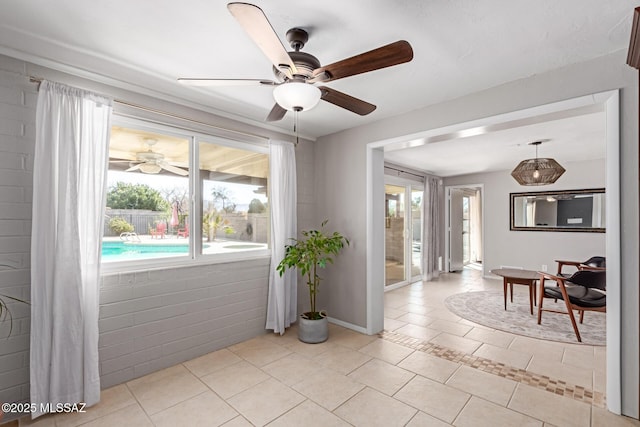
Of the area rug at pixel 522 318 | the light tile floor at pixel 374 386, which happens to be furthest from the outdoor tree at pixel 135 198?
the area rug at pixel 522 318

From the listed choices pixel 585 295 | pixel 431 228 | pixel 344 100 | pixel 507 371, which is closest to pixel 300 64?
pixel 344 100

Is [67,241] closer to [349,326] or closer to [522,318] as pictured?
[349,326]

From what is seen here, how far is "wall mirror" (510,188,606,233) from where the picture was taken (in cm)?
545

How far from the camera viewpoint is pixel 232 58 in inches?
83.1

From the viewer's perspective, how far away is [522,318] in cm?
395

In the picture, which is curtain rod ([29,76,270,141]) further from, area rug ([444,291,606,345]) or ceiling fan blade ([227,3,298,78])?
area rug ([444,291,606,345])

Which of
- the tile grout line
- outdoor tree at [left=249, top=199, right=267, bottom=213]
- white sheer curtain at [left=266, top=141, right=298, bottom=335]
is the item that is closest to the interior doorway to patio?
the tile grout line

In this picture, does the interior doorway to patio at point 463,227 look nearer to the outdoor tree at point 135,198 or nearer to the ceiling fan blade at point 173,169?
the ceiling fan blade at point 173,169

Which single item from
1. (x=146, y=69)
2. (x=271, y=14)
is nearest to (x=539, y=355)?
(x=271, y=14)

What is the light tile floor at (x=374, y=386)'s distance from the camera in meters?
2.03

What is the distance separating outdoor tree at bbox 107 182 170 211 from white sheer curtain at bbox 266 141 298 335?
1158 millimetres

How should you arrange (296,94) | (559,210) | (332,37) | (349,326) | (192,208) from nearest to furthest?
(296,94)
(332,37)
(192,208)
(349,326)
(559,210)

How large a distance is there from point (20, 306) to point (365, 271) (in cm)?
294

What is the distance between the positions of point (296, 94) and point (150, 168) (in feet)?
5.85
